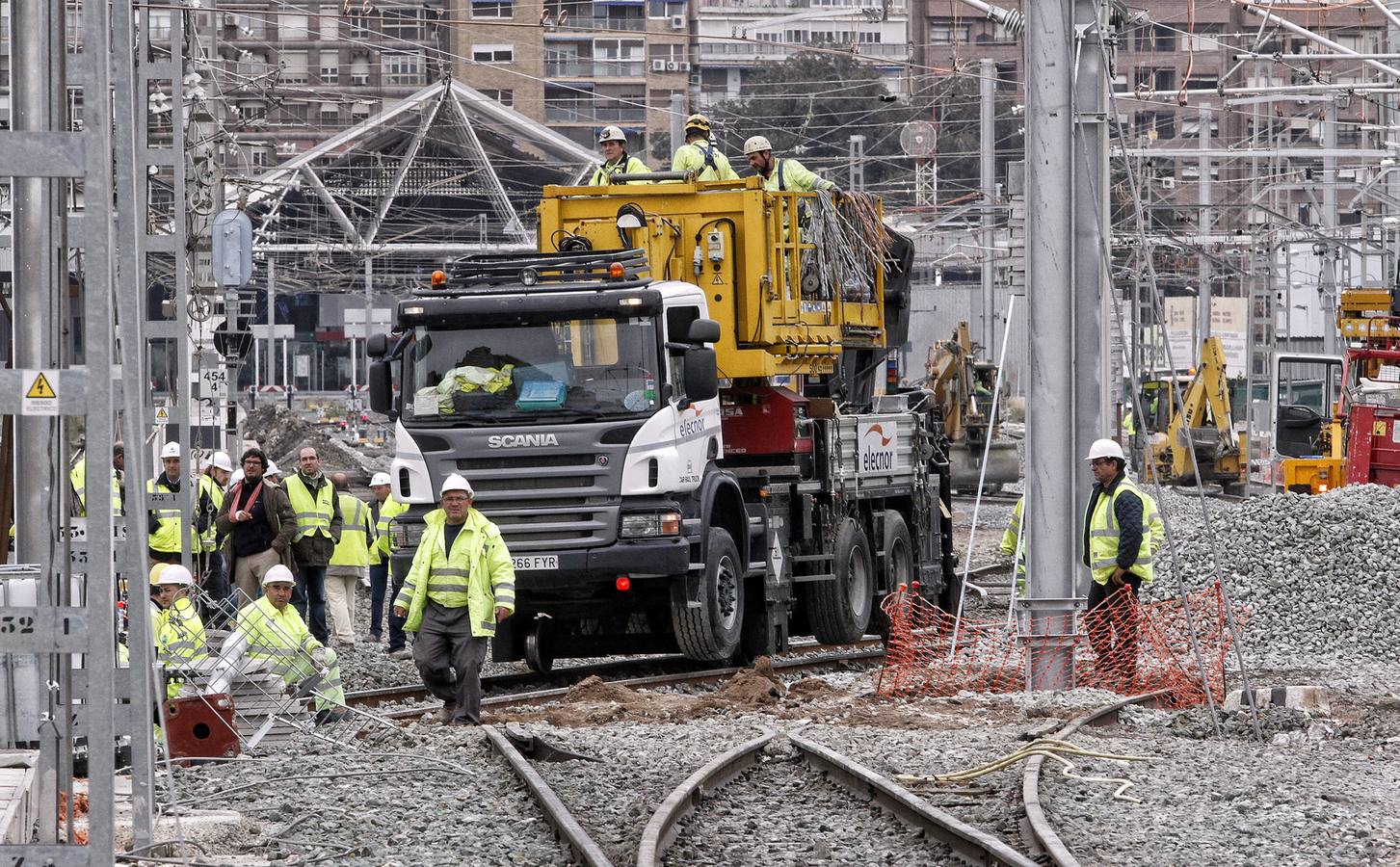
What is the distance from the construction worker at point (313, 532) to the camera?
1864 cm

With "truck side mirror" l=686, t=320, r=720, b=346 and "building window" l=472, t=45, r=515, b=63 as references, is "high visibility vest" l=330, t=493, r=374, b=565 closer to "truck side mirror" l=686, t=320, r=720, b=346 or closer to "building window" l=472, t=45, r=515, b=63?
"truck side mirror" l=686, t=320, r=720, b=346

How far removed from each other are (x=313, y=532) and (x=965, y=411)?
2601 centimetres

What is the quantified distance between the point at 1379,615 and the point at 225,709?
11.6 m

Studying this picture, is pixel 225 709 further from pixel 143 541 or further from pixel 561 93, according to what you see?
pixel 561 93

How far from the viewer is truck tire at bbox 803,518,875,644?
19312mm

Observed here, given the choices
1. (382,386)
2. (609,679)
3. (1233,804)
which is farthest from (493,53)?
(1233,804)

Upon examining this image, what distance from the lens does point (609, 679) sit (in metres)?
18.0

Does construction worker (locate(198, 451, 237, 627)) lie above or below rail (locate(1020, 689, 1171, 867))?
above

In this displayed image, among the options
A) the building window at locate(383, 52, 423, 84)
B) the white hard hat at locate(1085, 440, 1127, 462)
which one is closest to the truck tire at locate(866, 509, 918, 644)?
the white hard hat at locate(1085, 440, 1127, 462)

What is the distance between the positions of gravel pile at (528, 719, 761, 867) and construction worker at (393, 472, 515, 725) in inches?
27.6

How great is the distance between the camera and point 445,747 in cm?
1248

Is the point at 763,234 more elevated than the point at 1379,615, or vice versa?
the point at 763,234

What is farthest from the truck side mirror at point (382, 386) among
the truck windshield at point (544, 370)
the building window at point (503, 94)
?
the building window at point (503, 94)

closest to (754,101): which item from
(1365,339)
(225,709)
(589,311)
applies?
(1365,339)
